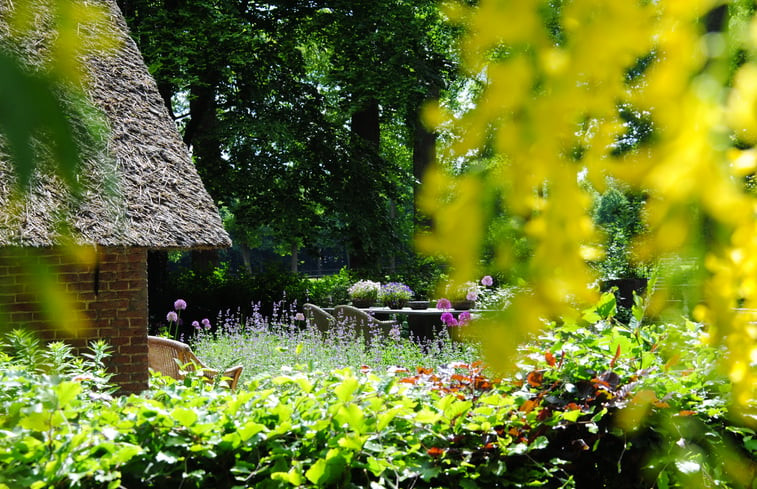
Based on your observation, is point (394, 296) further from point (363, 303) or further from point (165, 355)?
point (165, 355)

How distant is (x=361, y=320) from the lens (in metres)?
9.30

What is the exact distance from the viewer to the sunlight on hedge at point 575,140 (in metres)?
0.57

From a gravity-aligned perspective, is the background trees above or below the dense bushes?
above

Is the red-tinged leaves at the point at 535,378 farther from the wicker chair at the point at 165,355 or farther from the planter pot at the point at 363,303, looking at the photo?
the planter pot at the point at 363,303

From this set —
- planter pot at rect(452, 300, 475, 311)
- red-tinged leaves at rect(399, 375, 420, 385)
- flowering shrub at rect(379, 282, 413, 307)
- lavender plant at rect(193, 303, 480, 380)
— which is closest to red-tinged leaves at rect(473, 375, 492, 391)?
red-tinged leaves at rect(399, 375, 420, 385)

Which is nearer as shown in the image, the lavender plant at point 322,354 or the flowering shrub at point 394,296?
the lavender plant at point 322,354

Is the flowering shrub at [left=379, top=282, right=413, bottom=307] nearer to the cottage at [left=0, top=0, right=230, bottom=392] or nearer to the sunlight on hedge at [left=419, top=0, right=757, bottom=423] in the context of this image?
the cottage at [left=0, top=0, right=230, bottom=392]

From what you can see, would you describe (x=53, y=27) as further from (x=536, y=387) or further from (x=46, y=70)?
(x=536, y=387)

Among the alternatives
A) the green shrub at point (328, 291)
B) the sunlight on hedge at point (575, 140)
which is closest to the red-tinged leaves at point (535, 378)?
the sunlight on hedge at point (575, 140)

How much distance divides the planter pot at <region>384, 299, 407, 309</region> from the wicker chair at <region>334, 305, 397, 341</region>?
2.88 meters

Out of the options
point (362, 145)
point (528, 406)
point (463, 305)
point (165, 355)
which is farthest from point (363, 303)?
point (528, 406)

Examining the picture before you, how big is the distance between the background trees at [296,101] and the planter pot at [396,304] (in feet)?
8.68

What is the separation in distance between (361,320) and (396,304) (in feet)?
10.8

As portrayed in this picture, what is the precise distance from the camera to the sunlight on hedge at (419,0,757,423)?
0.57m
